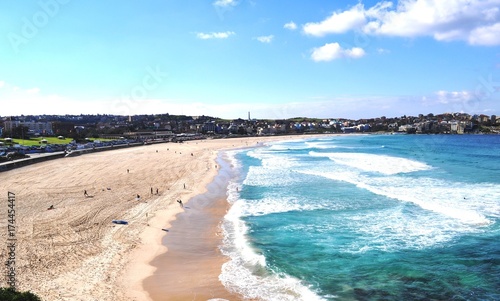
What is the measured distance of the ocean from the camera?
38.0ft

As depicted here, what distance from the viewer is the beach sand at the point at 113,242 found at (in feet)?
37.6

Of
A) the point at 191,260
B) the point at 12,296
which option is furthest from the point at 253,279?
the point at 12,296

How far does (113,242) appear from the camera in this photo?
15.5 metres

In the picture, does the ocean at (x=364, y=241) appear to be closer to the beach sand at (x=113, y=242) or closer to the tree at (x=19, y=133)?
the beach sand at (x=113, y=242)

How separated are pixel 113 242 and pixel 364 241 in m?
9.80

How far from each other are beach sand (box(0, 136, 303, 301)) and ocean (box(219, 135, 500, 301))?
3.74 feet

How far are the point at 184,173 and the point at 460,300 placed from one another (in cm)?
2891

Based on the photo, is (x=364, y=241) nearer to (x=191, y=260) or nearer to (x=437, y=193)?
(x=191, y=260)

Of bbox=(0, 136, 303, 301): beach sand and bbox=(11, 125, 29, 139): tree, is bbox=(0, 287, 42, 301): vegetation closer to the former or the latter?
bbox=(0, 136, 303, 301): beach sand

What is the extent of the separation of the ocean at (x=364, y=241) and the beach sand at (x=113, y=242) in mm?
1139

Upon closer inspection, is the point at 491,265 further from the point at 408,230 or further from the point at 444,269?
the point at 408,230

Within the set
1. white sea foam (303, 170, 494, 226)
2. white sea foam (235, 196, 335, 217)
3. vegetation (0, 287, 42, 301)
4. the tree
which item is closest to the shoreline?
white sea foam (235, 196, 335, 217)

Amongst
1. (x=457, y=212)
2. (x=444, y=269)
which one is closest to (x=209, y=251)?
(x=444, y=269)

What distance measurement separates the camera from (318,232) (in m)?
16.9
